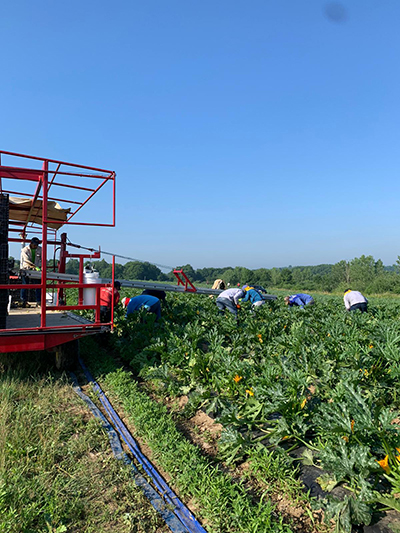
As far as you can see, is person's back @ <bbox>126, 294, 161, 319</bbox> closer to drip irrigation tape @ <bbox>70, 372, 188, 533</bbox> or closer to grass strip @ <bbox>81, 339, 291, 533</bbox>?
grass strip @ <bbox>81, 339, 291, 533</bbox>

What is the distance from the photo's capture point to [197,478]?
3158mm

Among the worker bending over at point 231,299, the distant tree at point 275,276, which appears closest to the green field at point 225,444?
the worker bending over at point 231,299

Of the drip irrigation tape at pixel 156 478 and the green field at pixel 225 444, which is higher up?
the green field at pixel 225 444

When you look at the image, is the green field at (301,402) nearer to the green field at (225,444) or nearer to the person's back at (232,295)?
the green field at (225,444)

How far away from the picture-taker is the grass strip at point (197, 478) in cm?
266

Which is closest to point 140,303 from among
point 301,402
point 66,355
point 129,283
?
point 129,283

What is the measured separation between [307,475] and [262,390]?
844 millimetres

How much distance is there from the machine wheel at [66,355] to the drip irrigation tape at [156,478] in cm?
168

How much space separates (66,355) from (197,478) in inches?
163

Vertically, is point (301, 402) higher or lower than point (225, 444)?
higher

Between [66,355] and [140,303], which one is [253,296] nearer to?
[140,303]

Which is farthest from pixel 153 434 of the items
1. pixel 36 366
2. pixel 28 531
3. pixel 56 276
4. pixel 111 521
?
pixel 56 276

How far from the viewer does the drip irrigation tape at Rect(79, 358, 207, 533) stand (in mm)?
2752

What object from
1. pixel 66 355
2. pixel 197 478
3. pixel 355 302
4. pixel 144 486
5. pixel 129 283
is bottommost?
pixel 144 486
